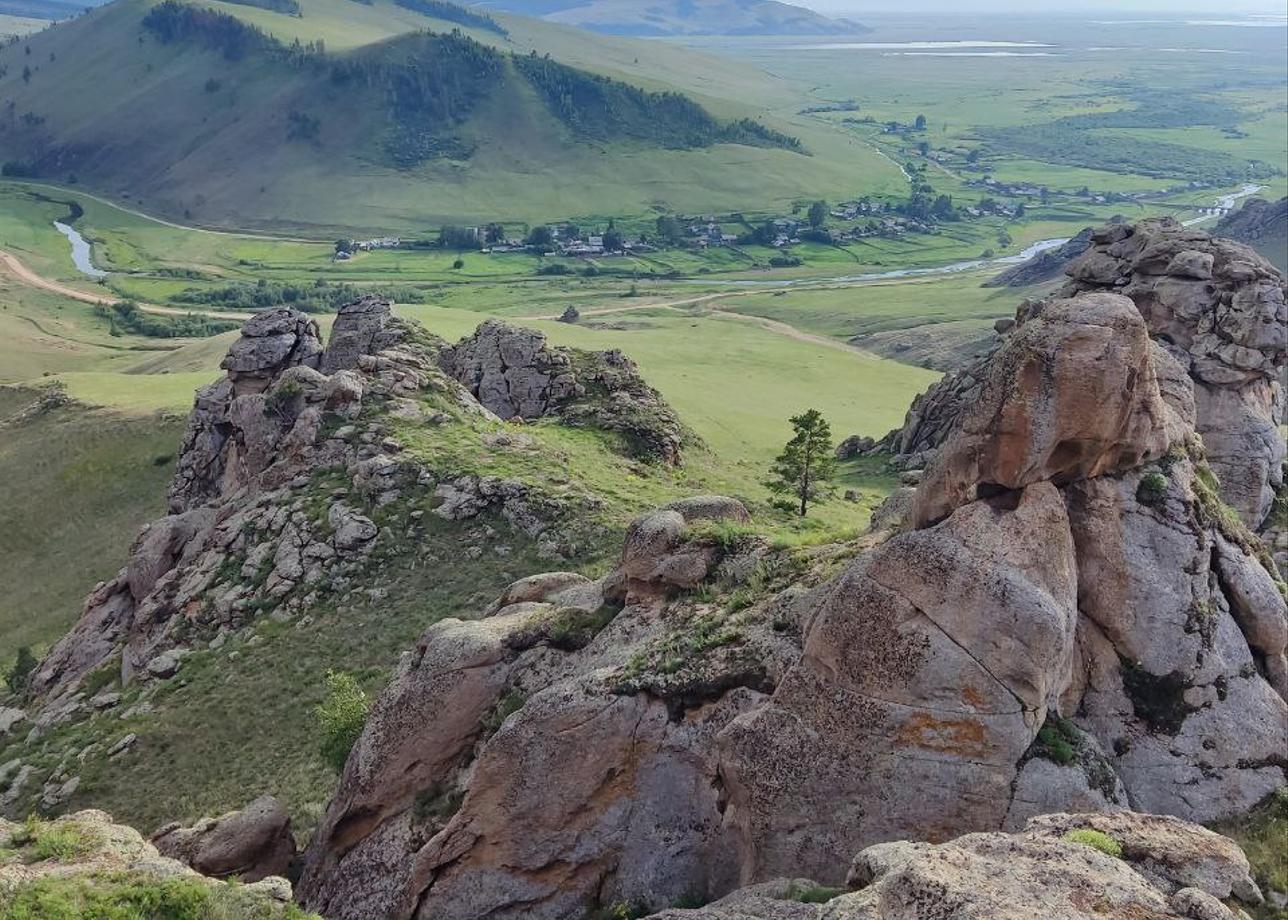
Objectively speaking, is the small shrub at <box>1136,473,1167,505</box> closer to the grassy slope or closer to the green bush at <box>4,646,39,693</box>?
the grassy slope

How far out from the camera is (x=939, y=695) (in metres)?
21.7

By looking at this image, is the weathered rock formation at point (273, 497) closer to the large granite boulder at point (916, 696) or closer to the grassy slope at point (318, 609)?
the grassy slope at point (318, 609)

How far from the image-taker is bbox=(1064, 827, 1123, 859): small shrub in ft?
58.7

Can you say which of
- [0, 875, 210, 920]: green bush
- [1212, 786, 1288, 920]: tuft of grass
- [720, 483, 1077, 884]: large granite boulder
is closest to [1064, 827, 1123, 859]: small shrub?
[720, 483, 1077, 884]: large granite boulder

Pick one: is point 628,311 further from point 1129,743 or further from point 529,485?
point 1129,743

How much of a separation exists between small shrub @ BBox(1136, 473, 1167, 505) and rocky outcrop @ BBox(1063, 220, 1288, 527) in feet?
99.4

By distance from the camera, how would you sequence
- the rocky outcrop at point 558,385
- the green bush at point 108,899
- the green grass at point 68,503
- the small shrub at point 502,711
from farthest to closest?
the rocky outcrop at point 558,385
the green grass at point 68,503
the small shrub at point 502,711
the green bush at point 108,899

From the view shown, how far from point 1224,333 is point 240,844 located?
53.0 m

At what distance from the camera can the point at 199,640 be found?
154 feet

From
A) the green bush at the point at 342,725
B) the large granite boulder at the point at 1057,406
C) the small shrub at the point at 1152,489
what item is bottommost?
the green bush at the point at 342,725

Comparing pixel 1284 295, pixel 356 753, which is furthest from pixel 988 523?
pixel 1284 295

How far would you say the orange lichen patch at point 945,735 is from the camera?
2145 cm

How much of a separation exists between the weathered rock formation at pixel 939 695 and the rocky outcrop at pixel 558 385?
4216 cm

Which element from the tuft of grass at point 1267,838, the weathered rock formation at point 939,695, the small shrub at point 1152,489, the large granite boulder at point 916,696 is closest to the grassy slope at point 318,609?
the weathered rock formation at point 939,695
